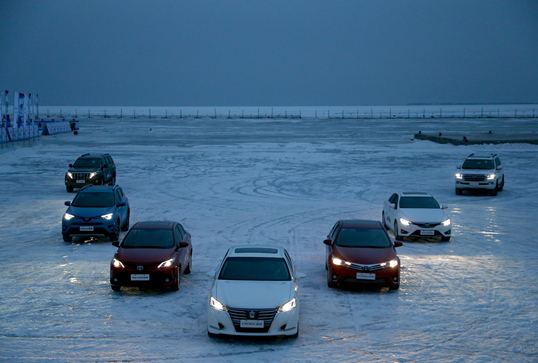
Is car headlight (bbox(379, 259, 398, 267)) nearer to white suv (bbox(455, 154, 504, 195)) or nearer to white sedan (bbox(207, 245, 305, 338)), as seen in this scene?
white sedan (bbox(207, 245, 305, 338))

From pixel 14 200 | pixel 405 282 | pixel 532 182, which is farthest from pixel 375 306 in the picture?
pixel 532 182

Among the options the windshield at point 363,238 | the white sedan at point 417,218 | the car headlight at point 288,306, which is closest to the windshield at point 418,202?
the white sedan at point 417,218

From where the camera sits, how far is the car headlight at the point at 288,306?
8.89 m

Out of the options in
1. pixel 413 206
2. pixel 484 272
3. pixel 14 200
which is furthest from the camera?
pixel 14 200

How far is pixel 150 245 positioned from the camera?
1227 centimetres

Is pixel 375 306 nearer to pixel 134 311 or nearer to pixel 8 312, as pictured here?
pixel 134 311

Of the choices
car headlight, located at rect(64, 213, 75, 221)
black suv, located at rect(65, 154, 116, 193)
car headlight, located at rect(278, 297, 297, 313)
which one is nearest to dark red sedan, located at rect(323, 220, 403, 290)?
car headlight, located at rect(278, 297, 297, 313)

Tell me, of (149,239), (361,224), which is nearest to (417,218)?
(361,224)

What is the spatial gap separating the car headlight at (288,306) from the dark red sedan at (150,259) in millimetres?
3392

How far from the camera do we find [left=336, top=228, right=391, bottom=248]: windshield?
12.5m

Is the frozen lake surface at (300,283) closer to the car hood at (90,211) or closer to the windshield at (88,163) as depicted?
the car hood at (90,211)

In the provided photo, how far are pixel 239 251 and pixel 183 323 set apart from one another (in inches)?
66.2

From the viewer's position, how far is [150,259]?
38.0 ft

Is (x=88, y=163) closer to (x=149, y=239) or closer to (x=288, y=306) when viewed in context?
(x=149, y=239)
